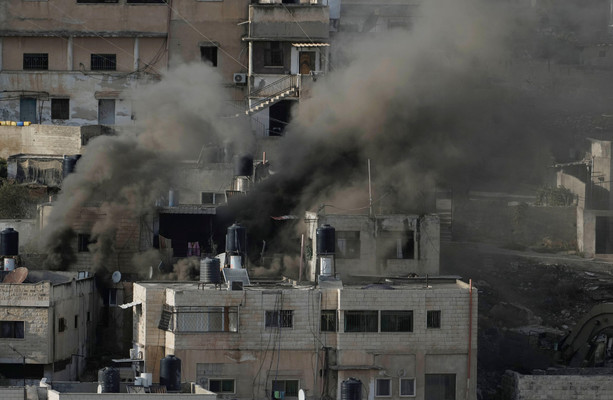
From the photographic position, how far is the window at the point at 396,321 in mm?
42562

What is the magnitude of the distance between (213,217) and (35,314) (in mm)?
10620

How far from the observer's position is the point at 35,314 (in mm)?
44469

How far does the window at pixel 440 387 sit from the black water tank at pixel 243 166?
15.9m

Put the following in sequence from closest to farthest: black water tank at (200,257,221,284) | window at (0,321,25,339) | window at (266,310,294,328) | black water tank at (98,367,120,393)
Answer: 1. black water tank at (98,367,120,393)
2. window at (266,310,294,328)
3. black water tank at (200,257,221,284)
4. window at (0,321,25,339)

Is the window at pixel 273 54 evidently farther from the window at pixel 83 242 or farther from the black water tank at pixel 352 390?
the black water tank at pixel 352 390

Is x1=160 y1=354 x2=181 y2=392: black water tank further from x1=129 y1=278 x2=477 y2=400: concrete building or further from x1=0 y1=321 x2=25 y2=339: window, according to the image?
x1=0 y1=321 x2=25 y2=339: window

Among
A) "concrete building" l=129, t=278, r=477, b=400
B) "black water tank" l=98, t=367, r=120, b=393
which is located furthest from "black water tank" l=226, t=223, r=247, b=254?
"black water tank" l=98, t=367, r=120, b=393

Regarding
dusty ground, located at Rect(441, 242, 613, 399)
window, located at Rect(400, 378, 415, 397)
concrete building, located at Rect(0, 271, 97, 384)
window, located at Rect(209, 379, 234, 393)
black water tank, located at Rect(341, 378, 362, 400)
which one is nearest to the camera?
black water tank, located at Rect(341, 378, 362, 400)

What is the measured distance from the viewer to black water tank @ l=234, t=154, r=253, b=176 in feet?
188

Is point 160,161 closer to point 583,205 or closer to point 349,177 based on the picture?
Answer: point 349,177

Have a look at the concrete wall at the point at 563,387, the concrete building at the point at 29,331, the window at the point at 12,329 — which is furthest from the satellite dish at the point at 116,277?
the concrete wall at the point at 563,387

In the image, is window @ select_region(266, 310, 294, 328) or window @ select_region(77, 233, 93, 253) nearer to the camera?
window @ select_region(266, 310, 294, 328)

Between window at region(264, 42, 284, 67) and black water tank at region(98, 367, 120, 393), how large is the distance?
105 feet

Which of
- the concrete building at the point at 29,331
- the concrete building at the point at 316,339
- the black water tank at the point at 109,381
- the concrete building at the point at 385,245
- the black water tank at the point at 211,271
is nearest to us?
the black water tank at the point at 109,381
